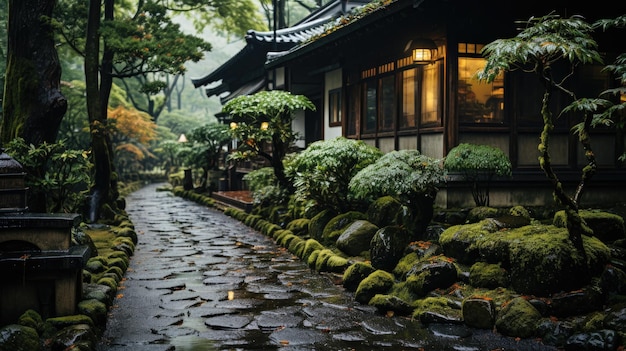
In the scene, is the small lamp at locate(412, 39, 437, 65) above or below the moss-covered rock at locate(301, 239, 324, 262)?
above

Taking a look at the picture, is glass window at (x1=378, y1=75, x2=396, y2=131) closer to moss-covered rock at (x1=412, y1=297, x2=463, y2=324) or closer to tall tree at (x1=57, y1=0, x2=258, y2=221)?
tall tree at (x1=57, y1=0, x2=258, y2=221)

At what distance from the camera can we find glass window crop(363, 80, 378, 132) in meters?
17.1

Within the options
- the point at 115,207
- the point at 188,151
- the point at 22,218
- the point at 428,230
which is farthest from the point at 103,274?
the point at 188,151

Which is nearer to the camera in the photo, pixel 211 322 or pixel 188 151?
pixel 211 322

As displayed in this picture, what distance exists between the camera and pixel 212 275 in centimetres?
1173

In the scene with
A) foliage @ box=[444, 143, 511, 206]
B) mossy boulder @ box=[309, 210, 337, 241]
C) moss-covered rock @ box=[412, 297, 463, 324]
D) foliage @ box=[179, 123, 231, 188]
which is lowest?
moss-covered rock @ box=[412, 297, 463, 324]

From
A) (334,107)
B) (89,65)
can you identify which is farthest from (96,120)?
(334,107)

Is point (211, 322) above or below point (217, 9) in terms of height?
below

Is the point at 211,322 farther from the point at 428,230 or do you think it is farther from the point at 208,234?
the point at 208,234

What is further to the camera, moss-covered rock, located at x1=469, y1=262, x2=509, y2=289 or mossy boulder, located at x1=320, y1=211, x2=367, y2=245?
mossy boulder, located at x1=320, y1=211, x2=367, y2=245

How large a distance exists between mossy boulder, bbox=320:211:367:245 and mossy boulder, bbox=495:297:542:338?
629 centimetres

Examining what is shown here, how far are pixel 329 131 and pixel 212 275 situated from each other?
10.3 meters

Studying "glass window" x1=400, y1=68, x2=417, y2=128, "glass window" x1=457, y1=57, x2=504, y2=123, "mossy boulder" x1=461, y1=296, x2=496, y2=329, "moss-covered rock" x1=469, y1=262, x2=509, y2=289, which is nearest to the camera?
"mossy boulder" x1=461, y1=296, x2=496, y2=329

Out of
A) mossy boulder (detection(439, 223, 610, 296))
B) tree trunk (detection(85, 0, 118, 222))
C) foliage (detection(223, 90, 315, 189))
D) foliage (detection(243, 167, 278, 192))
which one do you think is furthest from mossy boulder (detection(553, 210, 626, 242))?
tree trunk (detection(85, 0, 118, 222))
